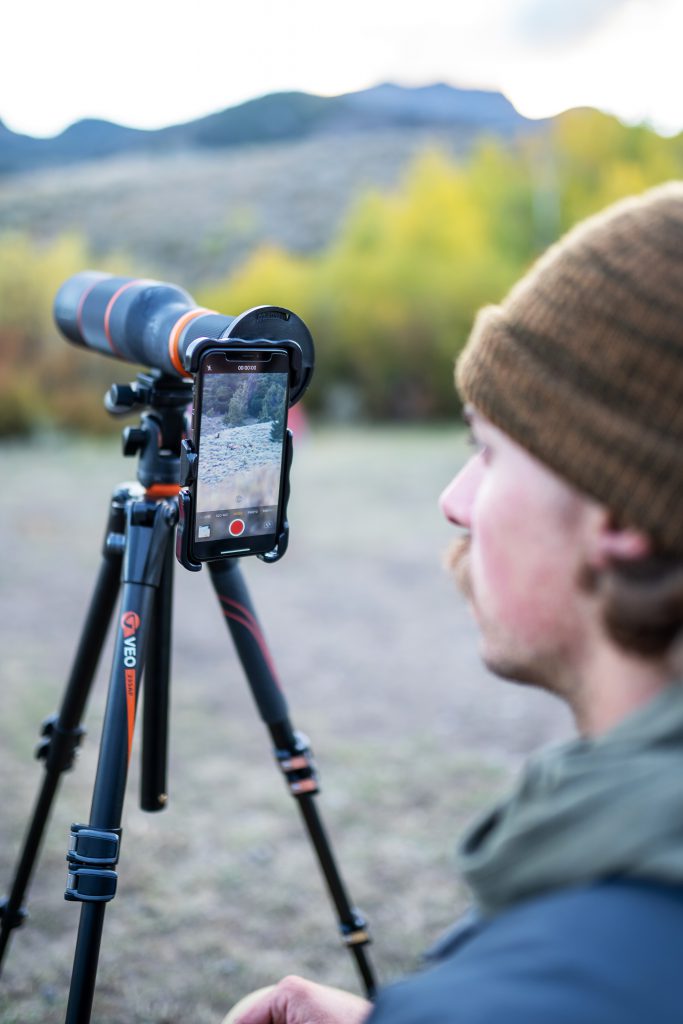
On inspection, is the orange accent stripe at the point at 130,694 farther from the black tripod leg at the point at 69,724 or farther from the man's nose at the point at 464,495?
the man's nose at the point at 464,495

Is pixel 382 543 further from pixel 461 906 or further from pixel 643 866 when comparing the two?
pixel 643 866

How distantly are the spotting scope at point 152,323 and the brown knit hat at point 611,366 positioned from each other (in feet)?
1.72

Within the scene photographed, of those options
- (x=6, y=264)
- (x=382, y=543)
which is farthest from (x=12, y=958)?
(x=6, y=264)

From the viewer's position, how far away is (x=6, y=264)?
15109 millimetres

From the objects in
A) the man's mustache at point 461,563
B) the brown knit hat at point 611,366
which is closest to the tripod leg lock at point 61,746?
the man's mustache at point 461,563

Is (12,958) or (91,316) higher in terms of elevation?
(91,316)

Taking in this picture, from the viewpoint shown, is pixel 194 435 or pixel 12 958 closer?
pixel 194 435

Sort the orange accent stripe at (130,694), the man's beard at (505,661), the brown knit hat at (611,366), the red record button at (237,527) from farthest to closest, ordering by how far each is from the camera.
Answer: the orange accent stripe at (130,694) < the red record button at (237,527) < the man's beard at (505,661) < the brown knit hat at (611,366)

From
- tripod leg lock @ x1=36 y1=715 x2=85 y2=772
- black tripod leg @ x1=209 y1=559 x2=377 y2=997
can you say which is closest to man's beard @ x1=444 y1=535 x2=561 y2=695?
black tripod leg @ x1=209 y1=559 x2=377 y2=997

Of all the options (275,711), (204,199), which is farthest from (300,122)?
(275,711)

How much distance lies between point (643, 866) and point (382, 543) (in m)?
7.20

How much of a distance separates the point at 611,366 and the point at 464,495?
31 centimetres

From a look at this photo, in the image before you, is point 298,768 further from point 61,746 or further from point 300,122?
point 300,122

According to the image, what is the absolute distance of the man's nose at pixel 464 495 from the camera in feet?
3.71
